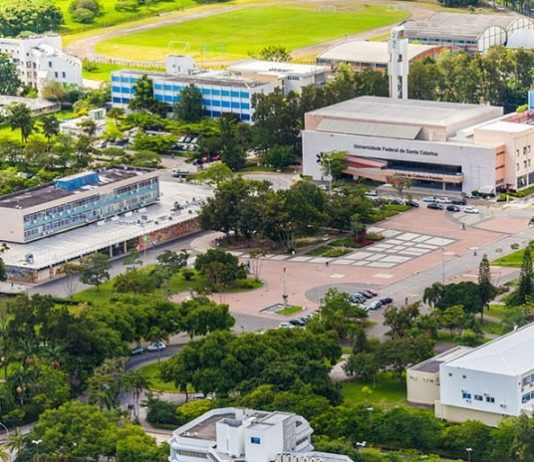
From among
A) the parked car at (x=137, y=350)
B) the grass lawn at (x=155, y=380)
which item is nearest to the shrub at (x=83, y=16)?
the parked car at (x=137, y=350)

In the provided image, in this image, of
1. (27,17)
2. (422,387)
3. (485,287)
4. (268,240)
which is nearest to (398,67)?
(268,240)

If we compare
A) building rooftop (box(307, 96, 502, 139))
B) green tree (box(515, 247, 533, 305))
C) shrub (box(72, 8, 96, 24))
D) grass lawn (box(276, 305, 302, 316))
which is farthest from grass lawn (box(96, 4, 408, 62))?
green tree (box(515, 247, 533, 305))

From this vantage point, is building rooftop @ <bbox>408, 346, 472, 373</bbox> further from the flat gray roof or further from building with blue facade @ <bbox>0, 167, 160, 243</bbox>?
the flat gray roof

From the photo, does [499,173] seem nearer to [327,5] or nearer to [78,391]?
[78,391]

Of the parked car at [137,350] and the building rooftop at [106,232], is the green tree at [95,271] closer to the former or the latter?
the building rooftop at [106,232]

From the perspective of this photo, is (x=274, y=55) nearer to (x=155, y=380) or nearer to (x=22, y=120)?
(x=22, y=120)
